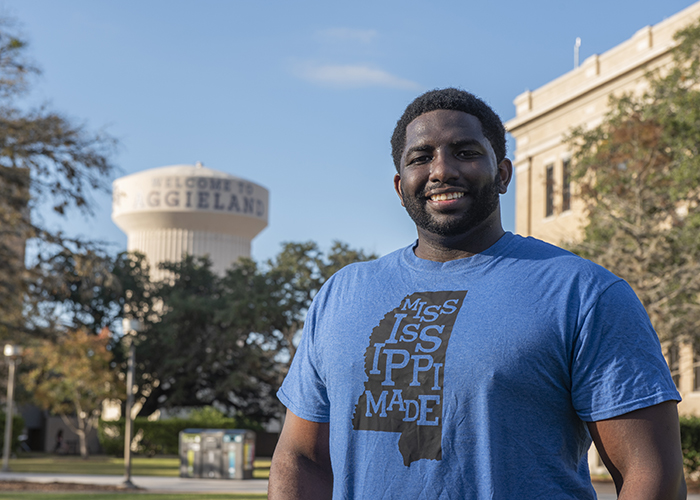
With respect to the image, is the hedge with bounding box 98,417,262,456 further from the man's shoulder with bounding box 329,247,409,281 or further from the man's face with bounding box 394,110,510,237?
the man's face with bounding box 394,110,510,237

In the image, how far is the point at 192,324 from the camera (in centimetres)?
4250

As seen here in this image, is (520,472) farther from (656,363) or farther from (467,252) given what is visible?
(467,252)

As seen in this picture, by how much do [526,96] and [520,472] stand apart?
1311 inches

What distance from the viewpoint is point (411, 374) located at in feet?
6.99

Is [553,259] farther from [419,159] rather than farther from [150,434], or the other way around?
[150,434]

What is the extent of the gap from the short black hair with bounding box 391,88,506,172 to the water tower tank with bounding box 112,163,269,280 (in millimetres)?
52018

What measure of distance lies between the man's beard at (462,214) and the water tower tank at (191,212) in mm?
52126

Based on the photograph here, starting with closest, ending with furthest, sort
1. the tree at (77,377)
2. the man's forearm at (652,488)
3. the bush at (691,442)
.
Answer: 1. the man's forearm at (652,488)
2. the bush at (691,442)
3. the tree at (77,377)

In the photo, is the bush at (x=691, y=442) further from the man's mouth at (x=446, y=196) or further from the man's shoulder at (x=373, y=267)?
the man's mouth at (x=446, y=196)

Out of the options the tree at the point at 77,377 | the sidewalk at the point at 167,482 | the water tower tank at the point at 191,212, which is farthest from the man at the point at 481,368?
the water tower tank at the point at 191,212

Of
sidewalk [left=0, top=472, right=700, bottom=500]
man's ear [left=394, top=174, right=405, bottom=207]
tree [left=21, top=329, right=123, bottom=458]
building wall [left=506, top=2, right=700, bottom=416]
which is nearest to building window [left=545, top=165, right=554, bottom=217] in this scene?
building wall [left=506, top=2, right=700, bottom=416]

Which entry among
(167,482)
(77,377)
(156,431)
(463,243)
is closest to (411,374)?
(463,243)

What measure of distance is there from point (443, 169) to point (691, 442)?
21.3 m

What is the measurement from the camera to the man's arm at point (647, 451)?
1.99 meters
